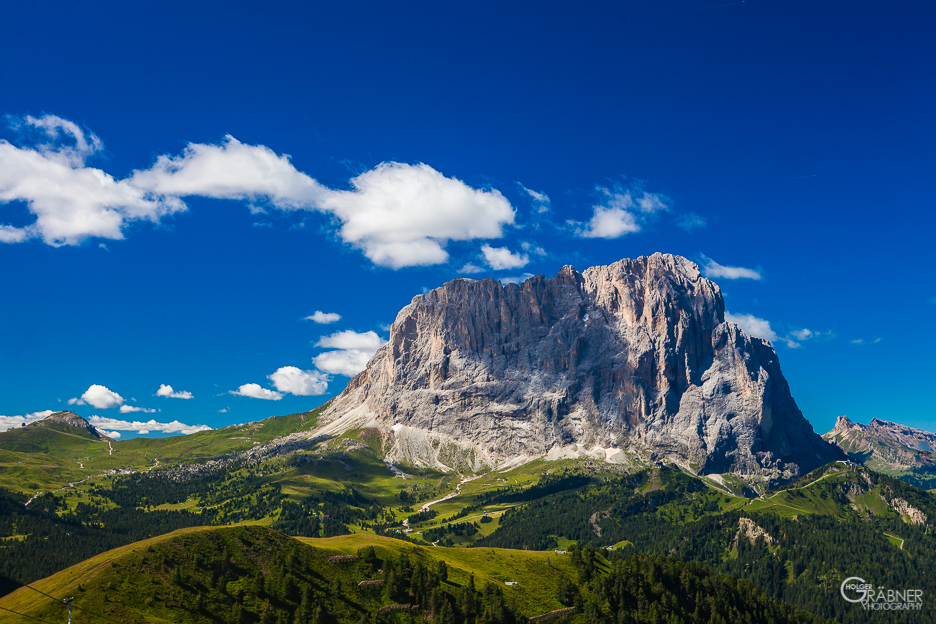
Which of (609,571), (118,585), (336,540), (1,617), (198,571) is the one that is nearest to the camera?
(1,617)

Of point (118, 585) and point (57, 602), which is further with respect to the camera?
point (118, 585)

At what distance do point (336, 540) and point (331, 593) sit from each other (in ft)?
116

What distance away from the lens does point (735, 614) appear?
19875cm

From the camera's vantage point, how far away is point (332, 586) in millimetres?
136625

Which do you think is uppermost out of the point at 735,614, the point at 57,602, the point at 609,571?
the point at 57,602

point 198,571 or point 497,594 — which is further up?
point 198,571

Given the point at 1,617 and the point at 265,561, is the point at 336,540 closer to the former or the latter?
the point at 265,561

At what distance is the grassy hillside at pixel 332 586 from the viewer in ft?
382

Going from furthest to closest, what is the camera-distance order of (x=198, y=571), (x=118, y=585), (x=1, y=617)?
(x=198, y=571) → (x=118, y=585) → (x=1, y=617)

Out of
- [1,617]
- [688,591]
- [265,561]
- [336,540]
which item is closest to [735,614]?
[688,591]

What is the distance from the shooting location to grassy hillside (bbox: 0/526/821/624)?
11631cm

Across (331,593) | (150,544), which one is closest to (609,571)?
(331,593)

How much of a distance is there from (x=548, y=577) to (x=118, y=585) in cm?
10608

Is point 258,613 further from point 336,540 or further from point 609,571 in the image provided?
point 609,571
